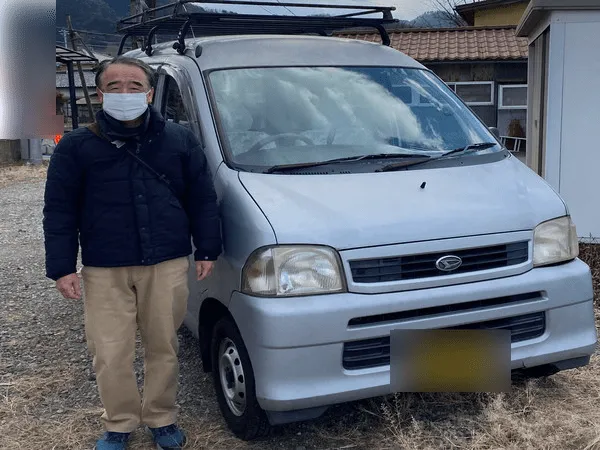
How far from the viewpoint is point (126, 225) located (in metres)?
2.94

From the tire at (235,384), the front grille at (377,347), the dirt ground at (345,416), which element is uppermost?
the front grille at (377,347)

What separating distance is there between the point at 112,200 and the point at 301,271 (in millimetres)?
845

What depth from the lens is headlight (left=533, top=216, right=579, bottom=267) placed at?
10.5ft

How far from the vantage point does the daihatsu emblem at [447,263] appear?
299 centimetres

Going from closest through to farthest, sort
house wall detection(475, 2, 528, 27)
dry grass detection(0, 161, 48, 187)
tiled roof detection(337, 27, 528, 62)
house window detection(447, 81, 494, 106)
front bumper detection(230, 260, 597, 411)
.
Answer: front bumper detection(230, 260, 597, 411), tiled roof detection(337, 27, 528, 62), dry grass detection(0, 161, 48, 187), house window detection(447, 81, 494, 106), house wall detection(475, 2, 528, 27)

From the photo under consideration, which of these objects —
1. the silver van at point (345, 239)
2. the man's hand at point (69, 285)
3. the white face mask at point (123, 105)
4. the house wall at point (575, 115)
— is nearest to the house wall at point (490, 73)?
the house wall at point (575, 115)

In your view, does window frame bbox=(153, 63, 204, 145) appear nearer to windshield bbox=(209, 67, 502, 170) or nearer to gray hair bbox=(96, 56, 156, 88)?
windshield bbox=(209, 67, 502, 170)

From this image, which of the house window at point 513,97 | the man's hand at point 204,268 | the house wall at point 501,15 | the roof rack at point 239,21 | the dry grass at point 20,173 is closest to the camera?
the man's hand at point 204,268

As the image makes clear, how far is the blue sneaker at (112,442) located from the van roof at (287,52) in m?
1.94

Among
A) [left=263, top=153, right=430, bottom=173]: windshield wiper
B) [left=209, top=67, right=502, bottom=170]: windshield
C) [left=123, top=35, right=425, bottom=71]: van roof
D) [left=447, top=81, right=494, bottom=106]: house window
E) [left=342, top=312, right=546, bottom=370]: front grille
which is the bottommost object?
[left=342, top=312, right=546, bottom=370]: front grille

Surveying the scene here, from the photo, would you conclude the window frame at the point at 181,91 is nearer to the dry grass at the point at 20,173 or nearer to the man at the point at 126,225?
the man at the point at 126,225

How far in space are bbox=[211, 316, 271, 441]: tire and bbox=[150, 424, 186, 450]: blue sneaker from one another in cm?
25

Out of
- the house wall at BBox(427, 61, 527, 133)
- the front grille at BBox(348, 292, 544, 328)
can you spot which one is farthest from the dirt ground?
the house wall at BBox(427, 61, 527, 133)

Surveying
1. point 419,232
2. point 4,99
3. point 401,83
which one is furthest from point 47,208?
point 4,99
